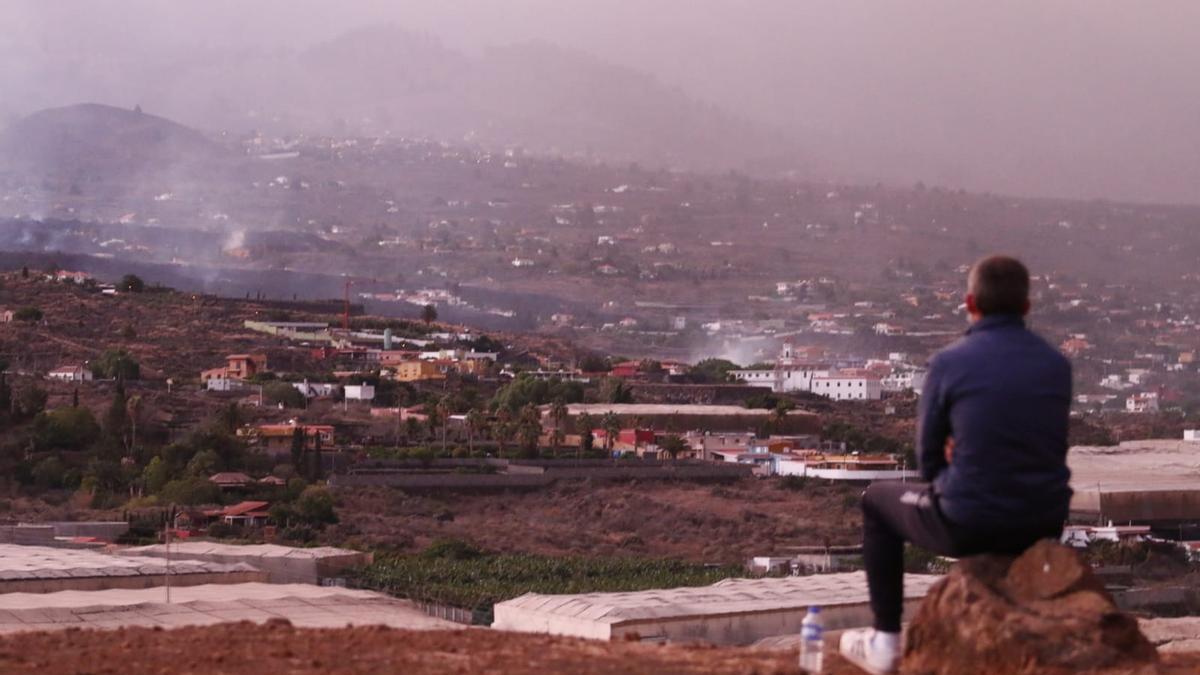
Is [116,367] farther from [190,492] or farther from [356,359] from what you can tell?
[190,492]

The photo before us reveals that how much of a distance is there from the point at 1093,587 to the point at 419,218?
15552 cm

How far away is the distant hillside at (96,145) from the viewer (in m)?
185

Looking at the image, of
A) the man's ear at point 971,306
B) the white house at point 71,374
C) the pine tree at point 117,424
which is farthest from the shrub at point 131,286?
the man's ear at point 971,306

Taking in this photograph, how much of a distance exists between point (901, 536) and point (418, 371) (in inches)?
2411

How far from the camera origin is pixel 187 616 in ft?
62.7

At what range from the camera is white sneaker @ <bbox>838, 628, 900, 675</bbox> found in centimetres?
675

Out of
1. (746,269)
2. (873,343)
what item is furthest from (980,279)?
(746,269)

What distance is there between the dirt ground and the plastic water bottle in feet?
86.8

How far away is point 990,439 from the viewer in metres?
6.35

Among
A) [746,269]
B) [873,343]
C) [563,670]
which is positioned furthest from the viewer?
[746,269]

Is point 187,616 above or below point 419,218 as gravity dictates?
below

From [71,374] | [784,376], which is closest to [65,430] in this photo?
[71,374]

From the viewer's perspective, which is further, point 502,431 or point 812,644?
point 502,431

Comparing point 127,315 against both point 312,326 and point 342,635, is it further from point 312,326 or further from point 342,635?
point 342,635
